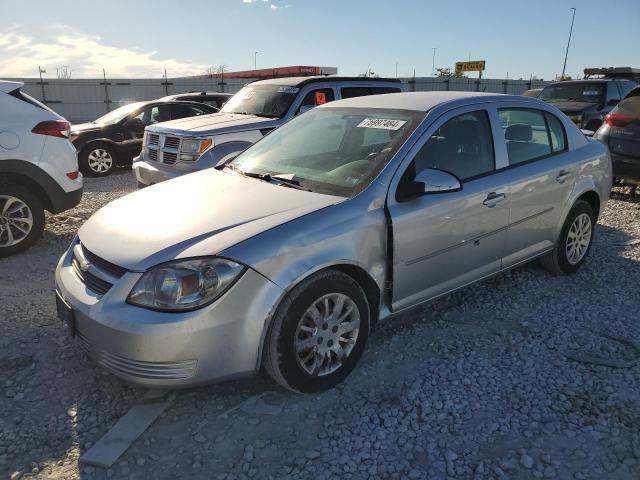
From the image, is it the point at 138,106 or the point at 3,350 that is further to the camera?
the point at 138,106

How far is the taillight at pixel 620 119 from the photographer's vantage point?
287 inches

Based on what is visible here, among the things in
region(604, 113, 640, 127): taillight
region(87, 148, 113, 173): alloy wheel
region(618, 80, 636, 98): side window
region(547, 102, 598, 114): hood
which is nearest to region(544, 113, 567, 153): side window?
region(604, 113, 640, 127): taillight

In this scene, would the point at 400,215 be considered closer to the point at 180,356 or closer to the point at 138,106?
the point at 180,356

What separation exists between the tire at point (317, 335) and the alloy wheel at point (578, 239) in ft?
8.46

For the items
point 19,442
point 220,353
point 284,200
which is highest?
point 284,200

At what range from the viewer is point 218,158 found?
6582 millimetres

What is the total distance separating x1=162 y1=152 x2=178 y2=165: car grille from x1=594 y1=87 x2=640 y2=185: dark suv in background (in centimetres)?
607

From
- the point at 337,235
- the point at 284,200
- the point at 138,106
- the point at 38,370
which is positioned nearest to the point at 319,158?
the point at 284,200

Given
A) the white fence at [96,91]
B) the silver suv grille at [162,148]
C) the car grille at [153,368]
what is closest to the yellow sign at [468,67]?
the white fence at [96,91]

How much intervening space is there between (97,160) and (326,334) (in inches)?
346

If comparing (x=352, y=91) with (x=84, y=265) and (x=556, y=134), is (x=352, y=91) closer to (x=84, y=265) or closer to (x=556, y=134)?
(x=556, y=134)

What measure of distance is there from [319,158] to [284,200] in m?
0.69

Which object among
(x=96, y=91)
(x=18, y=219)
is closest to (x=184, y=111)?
(x=18, y=219)

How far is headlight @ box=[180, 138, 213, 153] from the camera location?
6516mm
